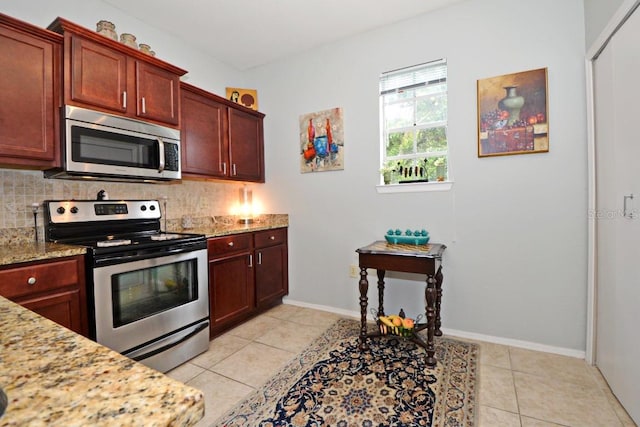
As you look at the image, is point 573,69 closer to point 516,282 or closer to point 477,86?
point 477,86

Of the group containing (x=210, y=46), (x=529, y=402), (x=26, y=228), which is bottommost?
(x=529, y=402)

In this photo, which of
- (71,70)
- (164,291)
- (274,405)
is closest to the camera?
(274,405)

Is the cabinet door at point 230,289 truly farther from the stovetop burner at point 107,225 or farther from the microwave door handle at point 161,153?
the microwave door handle at point 161,153

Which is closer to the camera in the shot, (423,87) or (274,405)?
(274,405)

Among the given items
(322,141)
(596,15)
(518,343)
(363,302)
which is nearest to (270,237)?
(322,141)

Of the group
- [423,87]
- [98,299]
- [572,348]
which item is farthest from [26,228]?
[572,348]

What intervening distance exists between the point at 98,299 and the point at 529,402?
2482 millimetres

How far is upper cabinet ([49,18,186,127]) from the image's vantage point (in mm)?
1854

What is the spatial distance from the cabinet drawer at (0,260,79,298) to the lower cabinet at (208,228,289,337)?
931mm

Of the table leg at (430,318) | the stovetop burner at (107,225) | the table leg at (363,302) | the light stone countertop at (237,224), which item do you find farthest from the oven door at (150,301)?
the table leg at (430,318)

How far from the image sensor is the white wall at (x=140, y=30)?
2018mm

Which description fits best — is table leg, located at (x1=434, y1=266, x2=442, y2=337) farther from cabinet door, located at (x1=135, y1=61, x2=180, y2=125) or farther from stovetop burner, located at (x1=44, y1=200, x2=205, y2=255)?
→ cabinet door, located at (x1=135, y1=61, x2=180, y2=125)

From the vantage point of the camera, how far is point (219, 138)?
2908mm

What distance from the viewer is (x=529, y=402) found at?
1.70 metres
